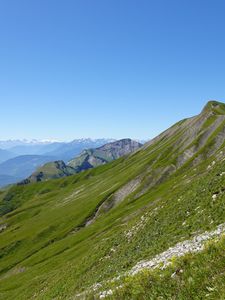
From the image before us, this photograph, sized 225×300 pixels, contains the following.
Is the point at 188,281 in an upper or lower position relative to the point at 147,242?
upper

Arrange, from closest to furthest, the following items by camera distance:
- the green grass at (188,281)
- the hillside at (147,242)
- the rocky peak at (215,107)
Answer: the green grass at (188,281), the hillside at (147,242), the rocky peak at (215,107)

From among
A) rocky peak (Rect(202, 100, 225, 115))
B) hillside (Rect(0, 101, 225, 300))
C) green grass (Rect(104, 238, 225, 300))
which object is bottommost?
hillside (Rect(0, 101, 225, 300))

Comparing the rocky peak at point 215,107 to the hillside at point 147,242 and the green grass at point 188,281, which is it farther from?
the green grass at point 188,281

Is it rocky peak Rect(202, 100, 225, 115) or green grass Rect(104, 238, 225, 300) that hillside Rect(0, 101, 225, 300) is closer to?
green grass Rect(104, 238, 225, 300)

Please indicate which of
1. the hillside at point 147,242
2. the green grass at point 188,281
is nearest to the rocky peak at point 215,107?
the hillside at point 147,242

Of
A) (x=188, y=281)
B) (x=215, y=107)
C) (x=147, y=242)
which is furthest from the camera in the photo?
(x=215, y=107)

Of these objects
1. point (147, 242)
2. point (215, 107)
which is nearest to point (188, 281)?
point (147, 242)

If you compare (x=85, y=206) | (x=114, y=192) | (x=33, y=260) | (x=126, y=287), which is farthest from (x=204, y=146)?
(x=126, y=287)

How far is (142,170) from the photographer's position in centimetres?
13075

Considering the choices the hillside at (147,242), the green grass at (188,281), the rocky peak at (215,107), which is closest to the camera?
the green grass at (188,281)

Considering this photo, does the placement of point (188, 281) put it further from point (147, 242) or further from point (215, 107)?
point (215, 107)

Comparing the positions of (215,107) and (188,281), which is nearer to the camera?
(188,281)

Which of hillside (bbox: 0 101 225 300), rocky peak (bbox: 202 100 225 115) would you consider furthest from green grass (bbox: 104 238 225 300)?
rocky peak (bbox: 202 100 225 115)

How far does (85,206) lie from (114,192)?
14358mm
